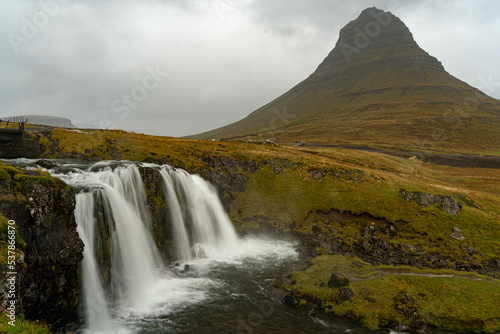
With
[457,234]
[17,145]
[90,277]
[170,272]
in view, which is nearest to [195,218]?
[170,272]

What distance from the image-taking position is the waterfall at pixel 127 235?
17531mm

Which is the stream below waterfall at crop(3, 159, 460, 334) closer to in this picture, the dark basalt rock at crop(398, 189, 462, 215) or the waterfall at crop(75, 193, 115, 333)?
the waterfall at crop(75, 193, 115, 333)

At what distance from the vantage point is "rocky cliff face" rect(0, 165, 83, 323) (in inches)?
531

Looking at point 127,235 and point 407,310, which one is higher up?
point 127,235

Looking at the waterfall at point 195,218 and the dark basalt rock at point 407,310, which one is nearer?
the dark basalt rock at point 407,310

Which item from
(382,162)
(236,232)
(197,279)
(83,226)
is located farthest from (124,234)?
(382,162)

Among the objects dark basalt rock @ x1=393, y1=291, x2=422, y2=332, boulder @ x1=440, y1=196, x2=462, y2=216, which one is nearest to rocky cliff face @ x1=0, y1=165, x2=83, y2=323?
dark basalt rock @ x1=393, y1=291, x2=422, y2=332

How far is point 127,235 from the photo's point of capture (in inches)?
842

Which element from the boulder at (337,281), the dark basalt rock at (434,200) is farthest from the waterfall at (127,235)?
the dark basalt rock at (434,200)

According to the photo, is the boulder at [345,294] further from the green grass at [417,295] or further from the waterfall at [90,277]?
the waterfall at [90,277]

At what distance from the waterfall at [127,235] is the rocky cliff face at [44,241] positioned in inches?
66.6

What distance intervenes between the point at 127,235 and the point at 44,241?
279 inches

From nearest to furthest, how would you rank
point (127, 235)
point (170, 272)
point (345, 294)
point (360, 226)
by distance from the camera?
1. point (345, 294)
2. point (127, 235)
3. point (170, 272)
4. point (360, 226)

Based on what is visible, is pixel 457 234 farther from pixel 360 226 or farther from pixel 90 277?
pixel 90 277
